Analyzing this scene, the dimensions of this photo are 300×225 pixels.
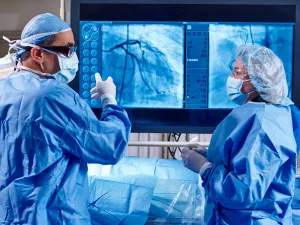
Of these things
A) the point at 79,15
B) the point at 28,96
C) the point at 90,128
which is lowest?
the point at 90,128

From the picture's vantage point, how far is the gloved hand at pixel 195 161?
1843mm

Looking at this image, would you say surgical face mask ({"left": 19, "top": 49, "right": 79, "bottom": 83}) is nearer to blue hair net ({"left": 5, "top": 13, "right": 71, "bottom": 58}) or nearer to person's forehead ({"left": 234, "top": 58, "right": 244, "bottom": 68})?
blue hair net ({"left": 5, "top": 13, "right": 71, "bottom": 58})

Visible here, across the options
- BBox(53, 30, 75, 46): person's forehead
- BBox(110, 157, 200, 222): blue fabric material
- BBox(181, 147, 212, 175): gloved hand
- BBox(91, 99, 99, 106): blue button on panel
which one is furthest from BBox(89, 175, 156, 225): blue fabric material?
BBox(53, 30, 75, 46): person's forehead

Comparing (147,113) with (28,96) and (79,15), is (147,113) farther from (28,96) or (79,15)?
(28,96)

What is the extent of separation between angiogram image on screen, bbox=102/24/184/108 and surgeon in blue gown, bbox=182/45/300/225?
47cm

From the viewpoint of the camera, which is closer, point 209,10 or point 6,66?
point 6,66

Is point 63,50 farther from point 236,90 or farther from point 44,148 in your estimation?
point 236,90

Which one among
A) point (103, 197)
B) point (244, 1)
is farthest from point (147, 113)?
point (244, 1)

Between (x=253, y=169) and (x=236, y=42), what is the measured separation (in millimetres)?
858

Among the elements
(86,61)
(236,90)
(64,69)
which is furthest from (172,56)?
(64,69)

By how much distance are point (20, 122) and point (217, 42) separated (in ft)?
3.60

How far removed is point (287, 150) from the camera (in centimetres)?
171

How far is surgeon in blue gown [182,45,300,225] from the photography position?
1.65 metres

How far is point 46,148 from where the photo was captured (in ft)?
5.11
